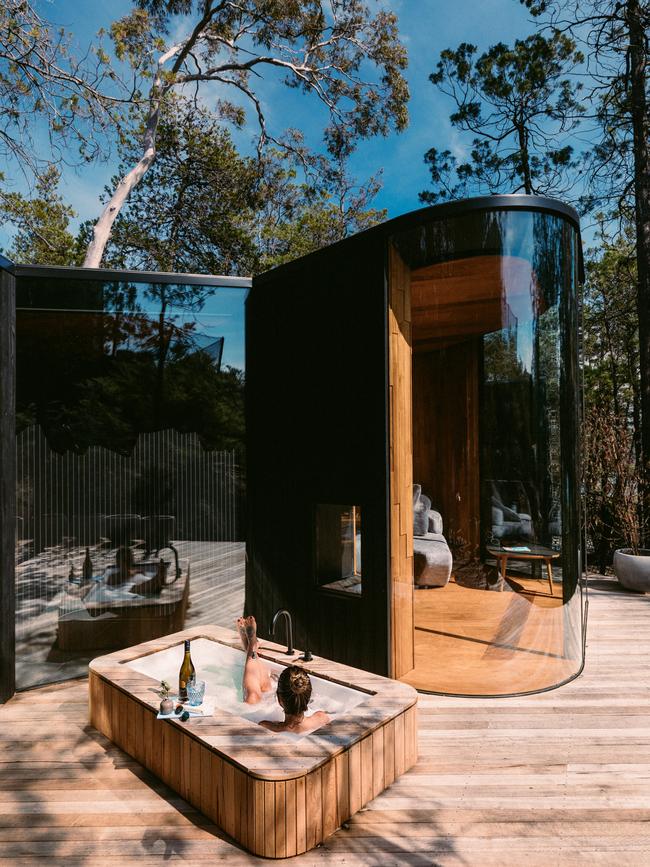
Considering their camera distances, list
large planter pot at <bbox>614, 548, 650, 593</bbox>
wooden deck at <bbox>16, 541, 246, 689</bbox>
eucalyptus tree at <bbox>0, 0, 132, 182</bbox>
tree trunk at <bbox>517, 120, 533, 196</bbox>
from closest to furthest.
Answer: wooden deck at <bbox>16, 541, 246, 689</bbox>, large planter pot at <bbox>614, 548, 650, 593</bbox>, eucalyptus tree at <bbox>0, 0, 132, 182</bbox>, tree trunk at <bbox>517, 120, 533, 196</bbox>

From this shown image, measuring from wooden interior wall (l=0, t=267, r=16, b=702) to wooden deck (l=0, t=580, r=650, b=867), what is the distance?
0.40 meters

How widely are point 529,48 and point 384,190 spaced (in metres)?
5.32

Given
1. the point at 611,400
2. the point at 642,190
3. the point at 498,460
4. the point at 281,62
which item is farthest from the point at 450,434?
the point at 281,62

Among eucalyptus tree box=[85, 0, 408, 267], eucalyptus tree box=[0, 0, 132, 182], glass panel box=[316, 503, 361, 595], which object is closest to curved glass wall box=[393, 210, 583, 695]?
glass panel box=[316, 503, 361, 595]

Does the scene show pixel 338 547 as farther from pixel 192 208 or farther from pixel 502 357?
pixel 192 208

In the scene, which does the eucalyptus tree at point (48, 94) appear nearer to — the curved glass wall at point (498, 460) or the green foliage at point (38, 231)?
the green foliage at point (38, 231)

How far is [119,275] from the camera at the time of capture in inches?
206

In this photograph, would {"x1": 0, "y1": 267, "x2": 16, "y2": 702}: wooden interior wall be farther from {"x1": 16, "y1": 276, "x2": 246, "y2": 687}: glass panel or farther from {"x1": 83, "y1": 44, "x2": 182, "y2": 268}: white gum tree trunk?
{"x1": 83, "y1": 44, "x2": 182, "y2": 268}: white gum tree trunk

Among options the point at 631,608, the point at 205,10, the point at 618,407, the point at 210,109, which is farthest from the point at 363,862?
the point at 210,109

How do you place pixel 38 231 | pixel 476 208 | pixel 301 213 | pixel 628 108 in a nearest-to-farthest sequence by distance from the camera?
pixel 476 208 < pixel 628 108 < pixel 38 231 < pixel 301 213

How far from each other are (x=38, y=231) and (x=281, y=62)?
23.3 ft

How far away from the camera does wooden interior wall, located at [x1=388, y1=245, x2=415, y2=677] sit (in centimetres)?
448

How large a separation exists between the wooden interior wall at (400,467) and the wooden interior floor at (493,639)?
16 centimetres

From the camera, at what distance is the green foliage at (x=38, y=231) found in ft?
45.4
